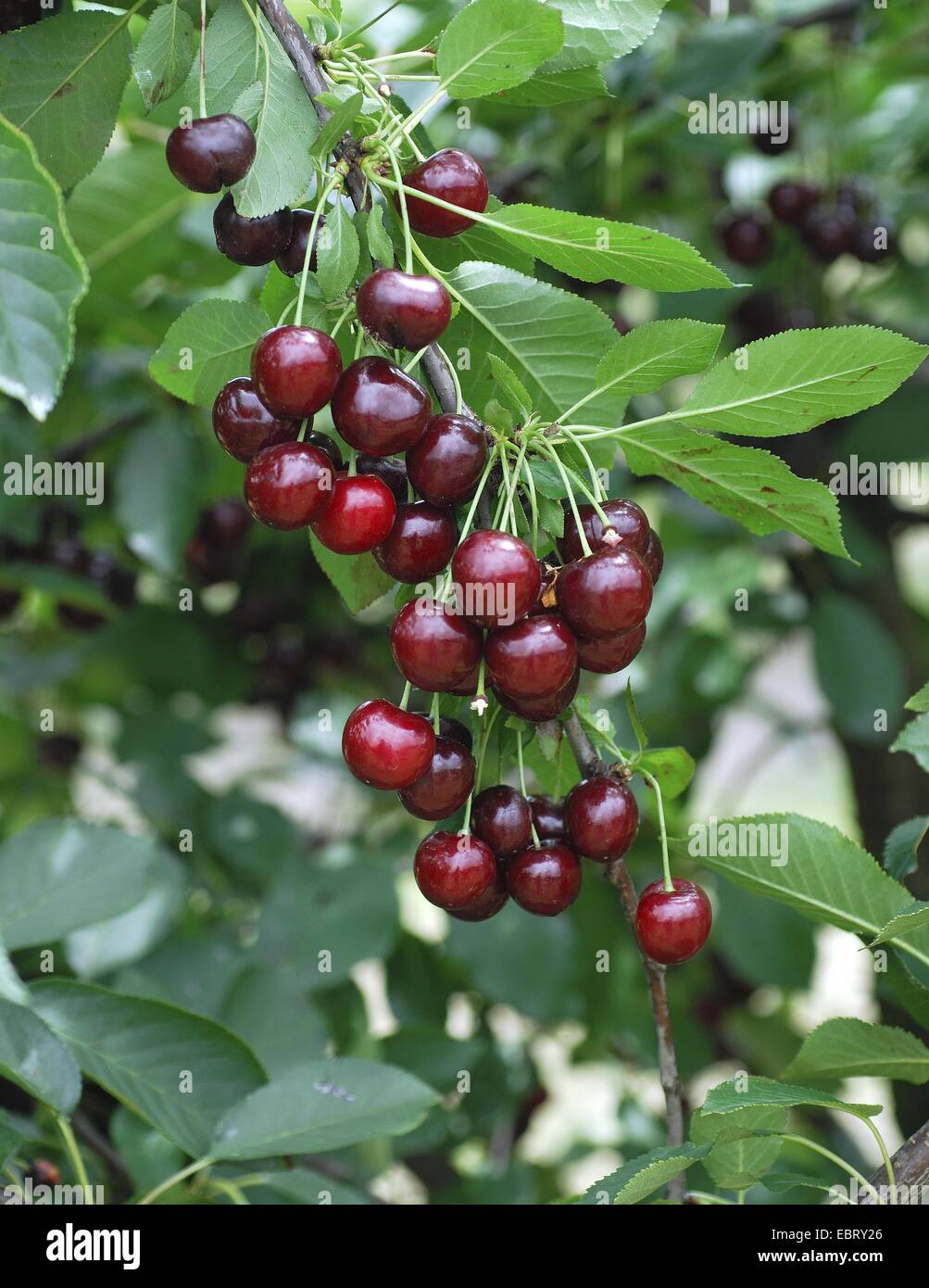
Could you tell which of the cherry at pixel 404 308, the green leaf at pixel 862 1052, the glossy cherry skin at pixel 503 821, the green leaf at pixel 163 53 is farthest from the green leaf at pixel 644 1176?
the green leaf at pixel 163 53

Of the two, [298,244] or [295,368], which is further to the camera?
[298,244]

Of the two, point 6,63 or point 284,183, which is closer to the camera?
point 284,183

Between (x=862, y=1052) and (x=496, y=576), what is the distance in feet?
1.67

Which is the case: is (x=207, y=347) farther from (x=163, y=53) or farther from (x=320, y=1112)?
(x=320, y=1112)

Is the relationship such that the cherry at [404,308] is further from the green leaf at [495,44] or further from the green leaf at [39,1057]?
the green leaf at [39,1057]

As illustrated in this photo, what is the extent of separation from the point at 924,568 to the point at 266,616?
4042 mm

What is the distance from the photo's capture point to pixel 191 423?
208 centimetres

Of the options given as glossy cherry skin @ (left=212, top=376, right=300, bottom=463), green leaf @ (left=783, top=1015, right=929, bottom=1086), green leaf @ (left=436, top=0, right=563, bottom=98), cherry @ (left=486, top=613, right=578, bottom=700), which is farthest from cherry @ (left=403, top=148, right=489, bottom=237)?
green leaf @ (left=783, top=1015, right=929, bottom=1086)

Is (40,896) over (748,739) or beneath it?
beneath

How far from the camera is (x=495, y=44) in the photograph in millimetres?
875

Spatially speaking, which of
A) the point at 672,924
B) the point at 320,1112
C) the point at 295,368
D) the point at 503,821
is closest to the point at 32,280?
the point at 295,368

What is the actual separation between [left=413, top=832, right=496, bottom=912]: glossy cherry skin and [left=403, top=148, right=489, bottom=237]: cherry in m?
0.44

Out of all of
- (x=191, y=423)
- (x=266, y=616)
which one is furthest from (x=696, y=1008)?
(x=191, y=423)
